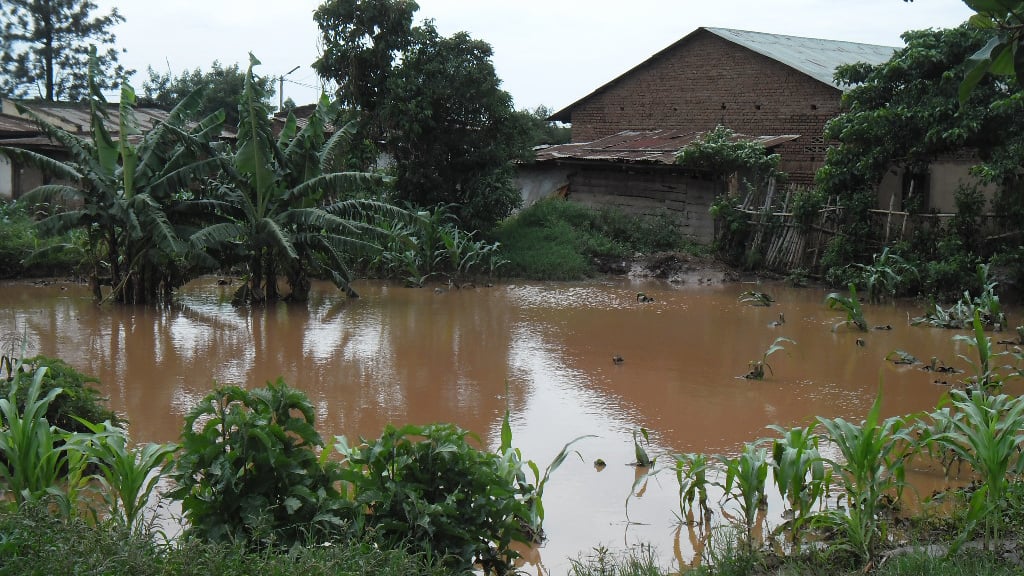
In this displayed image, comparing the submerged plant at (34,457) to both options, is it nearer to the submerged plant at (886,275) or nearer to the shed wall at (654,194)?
the submerged plant at (886,275)

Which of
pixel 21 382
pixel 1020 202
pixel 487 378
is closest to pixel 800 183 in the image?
pixel 1020 202

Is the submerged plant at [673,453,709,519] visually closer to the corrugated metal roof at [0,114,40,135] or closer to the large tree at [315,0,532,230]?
the large tree at [315,0,532,230]

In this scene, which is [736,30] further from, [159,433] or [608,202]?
[159,433]

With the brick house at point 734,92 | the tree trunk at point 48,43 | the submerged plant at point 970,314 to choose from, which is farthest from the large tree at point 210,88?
the submerged plant at point 970,314

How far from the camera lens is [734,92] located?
2192 cm

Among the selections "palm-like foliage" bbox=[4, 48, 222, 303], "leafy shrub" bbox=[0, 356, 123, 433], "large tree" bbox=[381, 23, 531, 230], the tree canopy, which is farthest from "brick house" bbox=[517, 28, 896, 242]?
"leafy shrub" bbox=[0, 356, 123, 433]

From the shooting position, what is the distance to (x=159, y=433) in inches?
278

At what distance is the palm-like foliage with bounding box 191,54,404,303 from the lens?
13.1 meters

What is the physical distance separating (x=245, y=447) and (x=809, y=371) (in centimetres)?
691

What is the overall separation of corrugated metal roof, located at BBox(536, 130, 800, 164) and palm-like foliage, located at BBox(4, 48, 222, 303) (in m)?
9.21

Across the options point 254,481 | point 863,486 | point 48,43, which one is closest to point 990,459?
point 863,486

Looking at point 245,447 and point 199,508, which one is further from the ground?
point 245,447

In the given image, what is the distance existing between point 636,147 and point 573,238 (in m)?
4.00

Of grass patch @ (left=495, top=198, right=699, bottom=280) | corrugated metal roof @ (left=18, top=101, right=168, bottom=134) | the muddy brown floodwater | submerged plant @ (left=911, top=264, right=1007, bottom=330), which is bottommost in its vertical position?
the muddy brown floodwater
